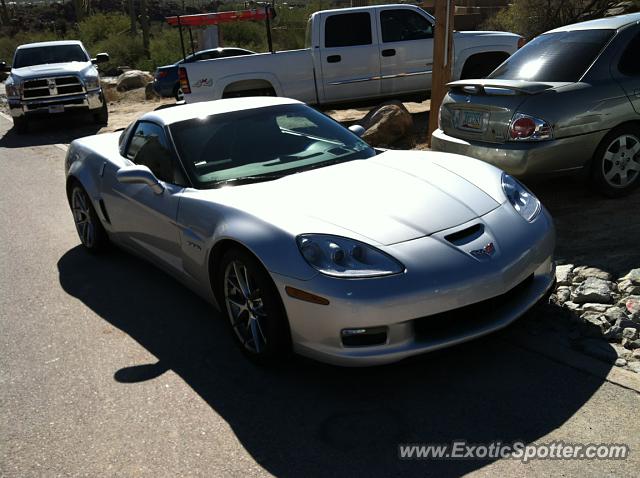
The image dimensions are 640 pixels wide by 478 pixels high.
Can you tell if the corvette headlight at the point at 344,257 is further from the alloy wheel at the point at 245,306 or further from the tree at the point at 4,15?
the tree at the point at 4,15

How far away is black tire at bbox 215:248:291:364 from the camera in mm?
3668

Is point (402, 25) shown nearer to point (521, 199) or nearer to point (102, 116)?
point (102, 116)

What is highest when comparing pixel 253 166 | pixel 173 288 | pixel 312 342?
pixel 253 166

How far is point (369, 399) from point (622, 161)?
12.7 ft

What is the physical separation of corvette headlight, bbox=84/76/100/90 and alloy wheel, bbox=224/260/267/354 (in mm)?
12146

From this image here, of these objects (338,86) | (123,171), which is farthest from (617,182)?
(338,86)

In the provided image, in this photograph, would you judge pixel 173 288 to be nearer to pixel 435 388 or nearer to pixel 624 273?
pixel 435 388

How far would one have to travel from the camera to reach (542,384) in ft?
11.7

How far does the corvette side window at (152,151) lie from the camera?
4773mm

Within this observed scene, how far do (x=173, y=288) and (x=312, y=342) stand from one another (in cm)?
216

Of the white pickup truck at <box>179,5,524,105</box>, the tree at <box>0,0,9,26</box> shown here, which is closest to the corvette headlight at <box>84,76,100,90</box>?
the white pickup truck at <box>179,5,524,105</box>

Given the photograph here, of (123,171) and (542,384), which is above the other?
(123,171)

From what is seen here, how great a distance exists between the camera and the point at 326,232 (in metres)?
3.61

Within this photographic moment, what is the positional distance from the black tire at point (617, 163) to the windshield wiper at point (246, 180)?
Result: 3.18 meters
